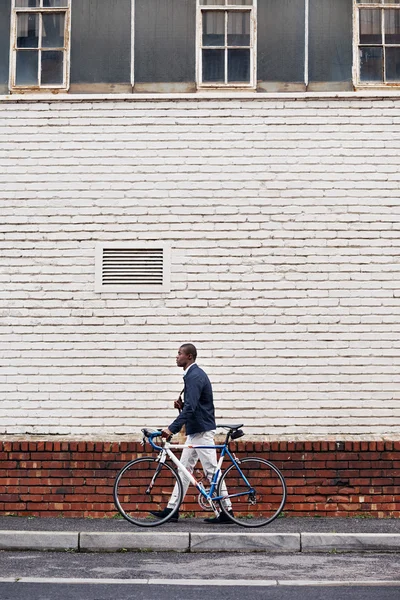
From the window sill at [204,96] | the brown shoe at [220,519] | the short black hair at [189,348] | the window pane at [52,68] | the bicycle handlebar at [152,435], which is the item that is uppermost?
the window pane at [52,68]

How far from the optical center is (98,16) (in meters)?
11.7

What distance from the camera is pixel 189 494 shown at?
10.8 meters

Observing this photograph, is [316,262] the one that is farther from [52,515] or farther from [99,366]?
[52,515]

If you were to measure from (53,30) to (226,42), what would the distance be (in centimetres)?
198

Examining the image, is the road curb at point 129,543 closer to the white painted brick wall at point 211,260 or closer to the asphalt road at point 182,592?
the asphalt road at point 182,592

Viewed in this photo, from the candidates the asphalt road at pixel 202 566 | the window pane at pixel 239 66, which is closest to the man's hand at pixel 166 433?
the asphalt road at pixel 202 566

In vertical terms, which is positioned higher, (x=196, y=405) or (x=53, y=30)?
(x=53, y=30)

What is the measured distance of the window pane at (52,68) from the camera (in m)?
11.6

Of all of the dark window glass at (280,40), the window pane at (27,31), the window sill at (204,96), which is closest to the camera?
the window sill at (204,96)

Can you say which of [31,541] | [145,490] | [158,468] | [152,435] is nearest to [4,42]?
[152,435]

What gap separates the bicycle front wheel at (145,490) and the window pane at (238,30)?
484 cm

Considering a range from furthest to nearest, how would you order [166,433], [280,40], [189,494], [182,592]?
[280,40] < [189,494] < [166,433] < [182,592]

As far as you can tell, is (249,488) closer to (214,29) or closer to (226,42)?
(226,42)

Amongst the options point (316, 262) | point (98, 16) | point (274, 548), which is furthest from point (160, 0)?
point (274, 548)
